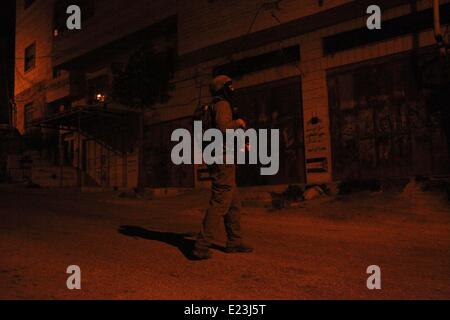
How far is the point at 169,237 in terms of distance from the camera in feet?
18.0

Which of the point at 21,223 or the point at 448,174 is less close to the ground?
the point at 448,174

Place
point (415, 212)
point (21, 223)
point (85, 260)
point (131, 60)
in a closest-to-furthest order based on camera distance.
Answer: point (85, 260), point (21, 223), point (415, 212), point (131, 60)

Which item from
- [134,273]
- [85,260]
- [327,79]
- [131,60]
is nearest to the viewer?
[134,273]

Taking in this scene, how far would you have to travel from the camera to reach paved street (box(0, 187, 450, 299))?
313 cm

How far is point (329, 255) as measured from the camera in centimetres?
440

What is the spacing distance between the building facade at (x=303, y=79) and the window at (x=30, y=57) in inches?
327

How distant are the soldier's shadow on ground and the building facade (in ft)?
23.5

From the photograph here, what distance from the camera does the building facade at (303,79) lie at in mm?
10766

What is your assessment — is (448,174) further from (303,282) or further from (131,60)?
(131,60)

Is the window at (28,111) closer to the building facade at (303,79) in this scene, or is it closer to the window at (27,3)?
the window at (27,3)

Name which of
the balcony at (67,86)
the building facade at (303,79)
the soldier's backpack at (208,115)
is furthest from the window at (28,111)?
the soldier's backpack at (208,115)

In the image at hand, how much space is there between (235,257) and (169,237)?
1.49 metres
